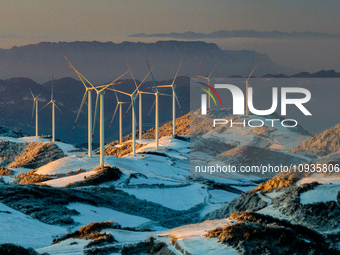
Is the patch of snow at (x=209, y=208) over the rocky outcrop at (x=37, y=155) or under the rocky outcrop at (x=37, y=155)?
over

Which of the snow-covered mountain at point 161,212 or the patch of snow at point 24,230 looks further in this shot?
the patch of snow at point 24,230

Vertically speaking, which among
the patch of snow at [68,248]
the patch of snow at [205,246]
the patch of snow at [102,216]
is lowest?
the patch of snow at [102,216]

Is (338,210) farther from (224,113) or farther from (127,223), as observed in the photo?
(224,113)

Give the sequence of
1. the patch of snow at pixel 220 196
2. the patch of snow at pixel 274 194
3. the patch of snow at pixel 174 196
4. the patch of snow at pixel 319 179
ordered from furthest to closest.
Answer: the patch of snow at pixel 220 196 → the patch of snow at pixel 174 196 → the patch of snow at pixel 319 179 → the patch of snow at pixel 274 194

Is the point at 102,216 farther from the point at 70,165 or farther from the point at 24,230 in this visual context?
the point at 70,165

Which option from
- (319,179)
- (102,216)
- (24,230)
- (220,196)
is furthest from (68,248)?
(220,196)

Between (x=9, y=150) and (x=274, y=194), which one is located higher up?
(x=274, y=194)

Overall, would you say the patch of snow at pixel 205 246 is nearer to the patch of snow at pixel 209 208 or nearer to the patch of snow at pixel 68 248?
the patch of snow at pixel 68 248

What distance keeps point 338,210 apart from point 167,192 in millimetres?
27239

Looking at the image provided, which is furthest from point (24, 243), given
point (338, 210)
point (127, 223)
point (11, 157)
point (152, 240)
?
point (11, 157)

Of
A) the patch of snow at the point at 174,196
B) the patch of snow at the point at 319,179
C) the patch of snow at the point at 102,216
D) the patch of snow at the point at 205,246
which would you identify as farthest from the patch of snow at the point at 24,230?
the patch of snow at the point at 319,179

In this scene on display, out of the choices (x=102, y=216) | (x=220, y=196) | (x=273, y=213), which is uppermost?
(x=273, y=213)

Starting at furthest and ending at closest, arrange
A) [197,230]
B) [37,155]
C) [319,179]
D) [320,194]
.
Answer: [37,155] → [319,179] → [320,194] → [197,230]

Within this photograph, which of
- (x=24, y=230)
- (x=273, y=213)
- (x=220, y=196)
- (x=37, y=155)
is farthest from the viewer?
(x=37, y=155)
